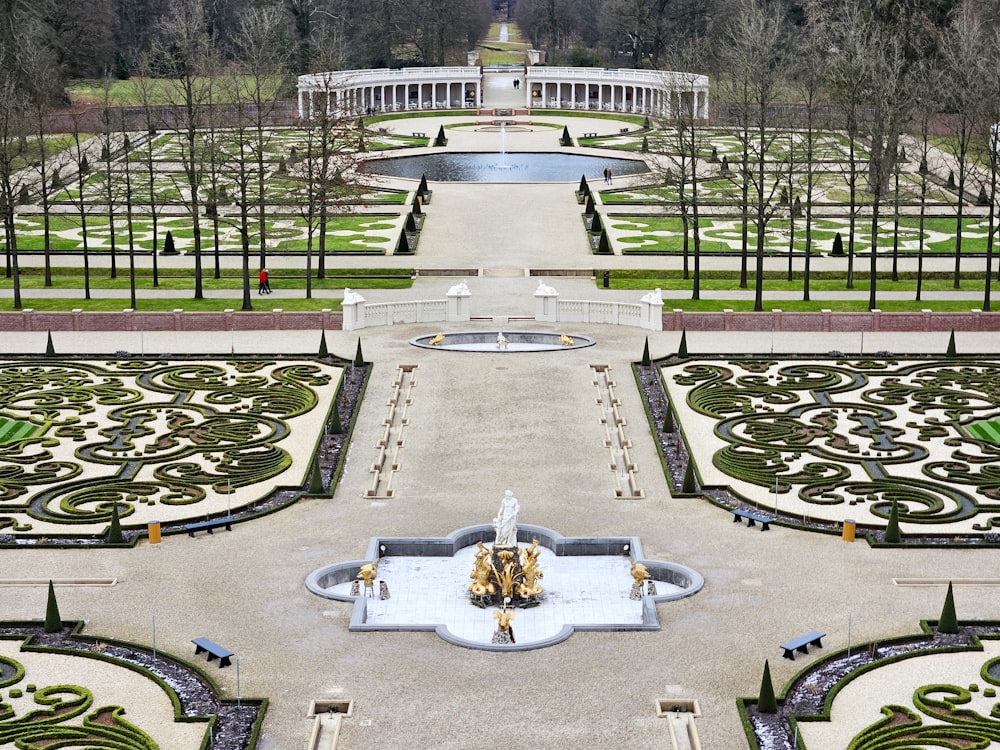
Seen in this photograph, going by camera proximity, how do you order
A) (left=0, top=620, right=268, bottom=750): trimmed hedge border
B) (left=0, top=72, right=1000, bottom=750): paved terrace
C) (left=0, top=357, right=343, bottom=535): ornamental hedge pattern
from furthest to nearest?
(left=0, top=357, right=343, bottom=535): ornamental hedge pattern, (left=0, top=72, right=1000, bottom=750): paved terrace, (left=0, top=620, right=268, bottom=750): trimmed hedge border

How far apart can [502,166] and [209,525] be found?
81836 mm

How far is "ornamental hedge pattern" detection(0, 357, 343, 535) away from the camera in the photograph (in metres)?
43.8

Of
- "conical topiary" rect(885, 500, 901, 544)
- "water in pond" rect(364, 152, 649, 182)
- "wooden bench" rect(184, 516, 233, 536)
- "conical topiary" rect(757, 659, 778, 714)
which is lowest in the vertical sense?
"conical topiary" rect(757, 659, 778, 714)

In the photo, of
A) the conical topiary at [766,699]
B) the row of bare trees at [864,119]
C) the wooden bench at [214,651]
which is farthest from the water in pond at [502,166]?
the conical topiary at [766,699]

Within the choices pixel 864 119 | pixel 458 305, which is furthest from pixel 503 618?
pixel 864 119

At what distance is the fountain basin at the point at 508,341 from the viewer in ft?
203

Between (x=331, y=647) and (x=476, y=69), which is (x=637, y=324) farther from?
(x=476, y=69)

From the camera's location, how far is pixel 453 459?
47.9 m

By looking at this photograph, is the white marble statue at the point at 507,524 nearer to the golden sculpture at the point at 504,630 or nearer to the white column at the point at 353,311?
the golden sculpture at the point at 504,630

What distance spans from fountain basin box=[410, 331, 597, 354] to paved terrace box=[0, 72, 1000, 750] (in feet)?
10.7


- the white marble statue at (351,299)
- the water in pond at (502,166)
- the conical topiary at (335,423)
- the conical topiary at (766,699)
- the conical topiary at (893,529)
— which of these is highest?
the water in pond at (502,166)

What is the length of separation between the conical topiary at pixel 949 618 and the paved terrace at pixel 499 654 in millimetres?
730

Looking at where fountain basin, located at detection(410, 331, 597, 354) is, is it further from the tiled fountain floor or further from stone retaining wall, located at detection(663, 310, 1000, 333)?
the tiled fountain floor

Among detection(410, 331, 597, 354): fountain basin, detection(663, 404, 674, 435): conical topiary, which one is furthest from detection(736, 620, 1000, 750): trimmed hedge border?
detection(410, 331, 597, 354): fountain basin
